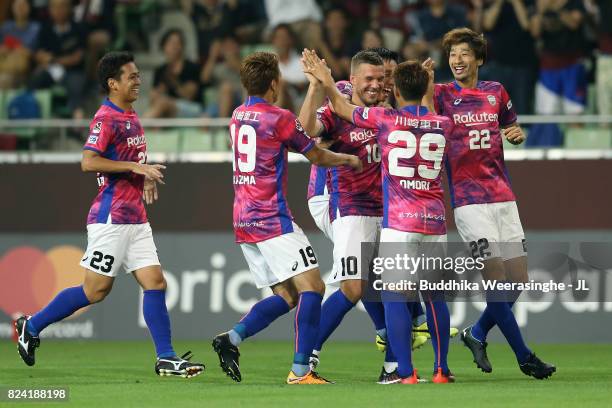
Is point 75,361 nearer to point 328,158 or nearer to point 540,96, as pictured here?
point 328,158

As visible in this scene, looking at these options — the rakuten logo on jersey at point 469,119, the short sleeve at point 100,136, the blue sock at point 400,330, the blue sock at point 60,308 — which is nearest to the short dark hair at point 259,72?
the short sleeve at point 100,136

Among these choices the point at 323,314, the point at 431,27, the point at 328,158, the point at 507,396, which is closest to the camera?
the point at 507,396

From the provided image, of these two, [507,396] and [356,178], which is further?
[356,178]

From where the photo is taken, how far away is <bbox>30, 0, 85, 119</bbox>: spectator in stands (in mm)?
16891

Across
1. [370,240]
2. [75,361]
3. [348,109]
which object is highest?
[348,109]

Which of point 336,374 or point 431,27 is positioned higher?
point 431,27

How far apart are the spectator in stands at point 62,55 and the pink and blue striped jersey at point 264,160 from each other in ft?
24.5

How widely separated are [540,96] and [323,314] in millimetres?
6418

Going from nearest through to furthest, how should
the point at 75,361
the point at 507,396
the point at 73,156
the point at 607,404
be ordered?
1. the point at 607,404
2. the point at 507,396
3. the point at 75,361
4. the point at 73,156

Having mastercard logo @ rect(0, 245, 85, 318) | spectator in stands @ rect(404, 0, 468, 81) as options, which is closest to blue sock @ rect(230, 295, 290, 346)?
mastercard logo @ rect(0, 245, 85, 318)

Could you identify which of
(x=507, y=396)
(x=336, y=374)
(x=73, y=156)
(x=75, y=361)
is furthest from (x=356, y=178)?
(x=73, y=156)

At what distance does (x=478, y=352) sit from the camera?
10391 mm

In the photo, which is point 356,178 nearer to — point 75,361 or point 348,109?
point 348,109

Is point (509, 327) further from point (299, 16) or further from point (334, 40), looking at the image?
point (299, 16)
